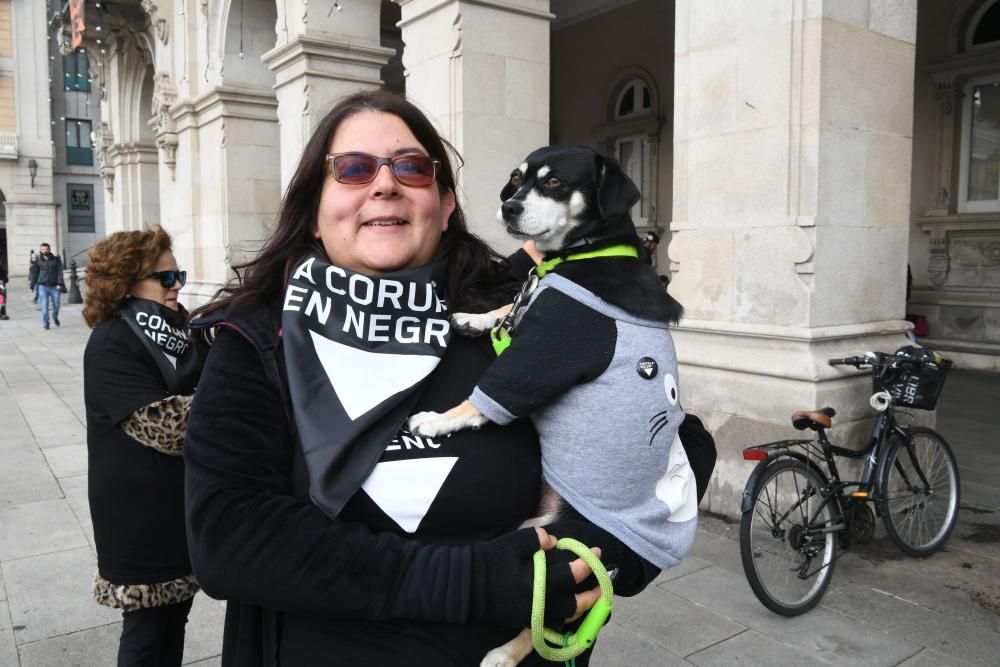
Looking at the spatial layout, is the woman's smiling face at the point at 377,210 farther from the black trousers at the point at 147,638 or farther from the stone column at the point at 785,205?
the stone column at the point at 785,205

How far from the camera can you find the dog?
65.8 inches

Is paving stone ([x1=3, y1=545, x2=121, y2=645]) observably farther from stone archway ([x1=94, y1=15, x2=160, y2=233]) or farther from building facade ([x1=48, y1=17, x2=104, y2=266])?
building facade ([x1=48, y1=17, x2=104, y2=266])

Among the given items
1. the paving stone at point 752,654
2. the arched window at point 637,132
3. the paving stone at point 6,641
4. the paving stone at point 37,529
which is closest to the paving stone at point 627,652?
the paving stone at point 752,654

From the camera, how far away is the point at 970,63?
38.2 feet

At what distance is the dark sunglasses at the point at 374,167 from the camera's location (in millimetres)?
1730

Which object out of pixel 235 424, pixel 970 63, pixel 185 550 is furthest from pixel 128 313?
pixel 970 63

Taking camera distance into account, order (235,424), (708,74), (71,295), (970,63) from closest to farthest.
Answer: (235,424), (708,74), (970,63), (71,295)

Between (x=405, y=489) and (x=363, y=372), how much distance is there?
245 mm

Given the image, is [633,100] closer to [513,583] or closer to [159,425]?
[159,425]

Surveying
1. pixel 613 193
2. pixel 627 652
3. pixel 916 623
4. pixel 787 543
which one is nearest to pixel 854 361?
pixel 787 543

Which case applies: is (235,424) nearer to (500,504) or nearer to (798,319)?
(500,504)

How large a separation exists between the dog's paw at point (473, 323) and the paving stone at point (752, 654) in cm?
267

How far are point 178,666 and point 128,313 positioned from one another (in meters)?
1.41

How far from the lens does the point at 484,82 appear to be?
24.5 feet
